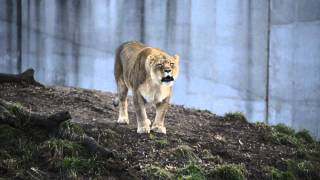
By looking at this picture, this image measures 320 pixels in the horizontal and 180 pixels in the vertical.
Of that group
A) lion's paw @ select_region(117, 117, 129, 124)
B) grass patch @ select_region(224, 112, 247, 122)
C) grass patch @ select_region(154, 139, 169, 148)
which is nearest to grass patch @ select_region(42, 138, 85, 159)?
grass patch @ select_region(154, 139, 169, 148)

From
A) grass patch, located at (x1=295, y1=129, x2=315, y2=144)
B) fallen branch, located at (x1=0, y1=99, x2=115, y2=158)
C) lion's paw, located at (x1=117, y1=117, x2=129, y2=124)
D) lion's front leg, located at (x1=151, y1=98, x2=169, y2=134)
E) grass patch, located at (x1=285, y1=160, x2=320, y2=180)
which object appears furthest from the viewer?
grass patch, located at (x1=295, y1=129, x2=315, y2=144)

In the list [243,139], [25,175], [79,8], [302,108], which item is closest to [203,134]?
[243,139]

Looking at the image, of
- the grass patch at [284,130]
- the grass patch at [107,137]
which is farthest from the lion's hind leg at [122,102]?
the grass patch at [284,130]

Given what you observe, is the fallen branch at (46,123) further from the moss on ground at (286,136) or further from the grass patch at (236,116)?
the grass patch at (236,116)

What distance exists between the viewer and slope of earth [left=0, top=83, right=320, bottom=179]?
843cm

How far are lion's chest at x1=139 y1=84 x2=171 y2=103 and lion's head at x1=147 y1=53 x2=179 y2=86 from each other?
157mm

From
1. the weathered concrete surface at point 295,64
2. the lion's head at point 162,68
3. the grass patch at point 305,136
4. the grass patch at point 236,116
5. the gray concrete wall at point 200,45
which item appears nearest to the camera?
the lion's head at point 162,68

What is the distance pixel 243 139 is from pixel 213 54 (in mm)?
3253

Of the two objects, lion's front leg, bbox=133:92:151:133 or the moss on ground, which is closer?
lion's front leg, bbox=133:92:151:133

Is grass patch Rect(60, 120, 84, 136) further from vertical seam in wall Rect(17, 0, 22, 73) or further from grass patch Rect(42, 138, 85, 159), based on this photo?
vertical seam in wall Rect(17, 0, 22, 73)

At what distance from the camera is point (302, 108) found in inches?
528

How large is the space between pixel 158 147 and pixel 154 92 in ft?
2.82

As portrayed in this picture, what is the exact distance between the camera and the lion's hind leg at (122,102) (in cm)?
1107

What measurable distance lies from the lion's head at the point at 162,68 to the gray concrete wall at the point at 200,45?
13.4 feet
